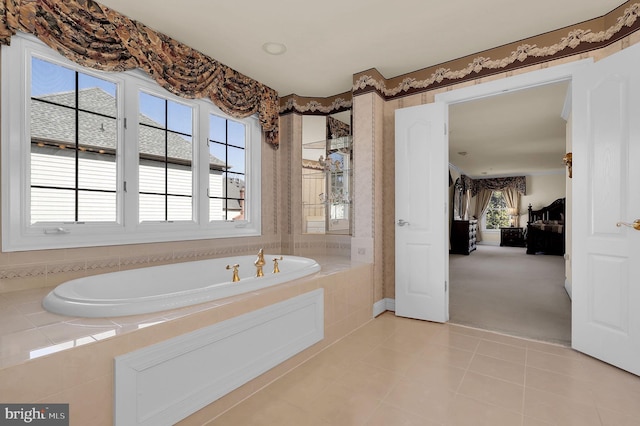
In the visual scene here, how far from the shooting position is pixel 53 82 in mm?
2111

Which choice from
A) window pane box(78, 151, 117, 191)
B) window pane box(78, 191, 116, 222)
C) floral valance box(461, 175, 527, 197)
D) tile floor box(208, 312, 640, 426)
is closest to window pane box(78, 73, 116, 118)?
window pane box(78, 151, 117, 191)

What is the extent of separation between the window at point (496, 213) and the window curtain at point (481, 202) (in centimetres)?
16

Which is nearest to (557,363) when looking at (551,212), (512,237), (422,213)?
(422,213)

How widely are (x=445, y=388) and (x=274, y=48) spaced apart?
2854 millimetres

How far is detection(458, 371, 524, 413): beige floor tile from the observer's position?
1688 millimetres

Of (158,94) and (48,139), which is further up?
(158,94)

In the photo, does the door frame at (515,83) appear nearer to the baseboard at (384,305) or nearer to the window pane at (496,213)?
the baseboard at (384,305)

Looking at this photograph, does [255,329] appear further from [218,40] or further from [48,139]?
[218,40]

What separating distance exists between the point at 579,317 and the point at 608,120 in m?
1.39

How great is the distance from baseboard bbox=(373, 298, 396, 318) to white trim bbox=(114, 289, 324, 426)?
1196 millimetres

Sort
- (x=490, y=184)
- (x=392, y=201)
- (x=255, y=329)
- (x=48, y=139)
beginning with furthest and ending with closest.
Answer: (x=490, y=184), (x=392, y=201), (x=48, y=139), (x=255, y=329)

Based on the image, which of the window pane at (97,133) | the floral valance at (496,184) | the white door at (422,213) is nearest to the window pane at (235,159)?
the window pane at (97,133)

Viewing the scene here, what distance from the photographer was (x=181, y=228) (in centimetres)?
284

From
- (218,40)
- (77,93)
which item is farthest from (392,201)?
(77,93)
